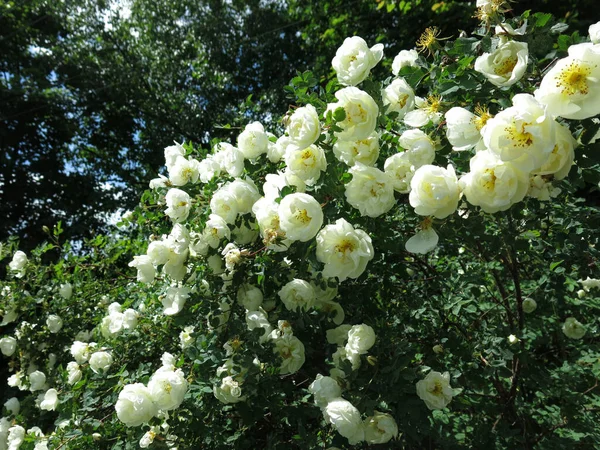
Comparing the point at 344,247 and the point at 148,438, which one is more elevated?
the point at 344,247

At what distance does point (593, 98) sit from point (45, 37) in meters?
9.67

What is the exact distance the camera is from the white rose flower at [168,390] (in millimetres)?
1409

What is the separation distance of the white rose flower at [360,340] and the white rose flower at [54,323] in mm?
2165

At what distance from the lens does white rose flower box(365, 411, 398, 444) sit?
4.25ft

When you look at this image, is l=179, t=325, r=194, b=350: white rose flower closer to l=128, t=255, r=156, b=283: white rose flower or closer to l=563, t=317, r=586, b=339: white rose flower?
l=128, t=255, r=156, b=283: white rose flower

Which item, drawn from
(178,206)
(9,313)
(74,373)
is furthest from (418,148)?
(9,313)

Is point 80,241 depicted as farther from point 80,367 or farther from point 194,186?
point 194,186

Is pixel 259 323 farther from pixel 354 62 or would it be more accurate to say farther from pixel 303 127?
pixel 354 62

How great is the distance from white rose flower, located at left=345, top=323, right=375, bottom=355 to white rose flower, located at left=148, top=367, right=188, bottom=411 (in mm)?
526

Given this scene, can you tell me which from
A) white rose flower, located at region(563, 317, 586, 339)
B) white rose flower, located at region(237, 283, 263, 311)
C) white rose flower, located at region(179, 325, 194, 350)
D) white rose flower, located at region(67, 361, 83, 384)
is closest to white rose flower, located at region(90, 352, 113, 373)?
white rose flower, located at region(67, 361, 83, 384)

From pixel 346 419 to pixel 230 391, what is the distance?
385mm

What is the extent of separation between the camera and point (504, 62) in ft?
3.67

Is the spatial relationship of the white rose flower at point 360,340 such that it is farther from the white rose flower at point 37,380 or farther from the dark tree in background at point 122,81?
the dark tree in background at point 122,81

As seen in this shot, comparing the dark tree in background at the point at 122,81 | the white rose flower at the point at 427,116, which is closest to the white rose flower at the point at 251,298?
the white rose flower at the point at 427,116
